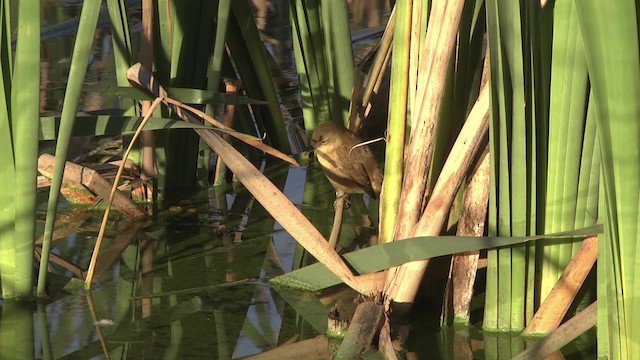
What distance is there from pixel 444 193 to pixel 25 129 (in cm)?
105

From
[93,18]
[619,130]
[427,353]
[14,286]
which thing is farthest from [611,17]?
[14,286]

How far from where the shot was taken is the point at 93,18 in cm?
266

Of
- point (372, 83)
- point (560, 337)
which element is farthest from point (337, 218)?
point (560, 337)

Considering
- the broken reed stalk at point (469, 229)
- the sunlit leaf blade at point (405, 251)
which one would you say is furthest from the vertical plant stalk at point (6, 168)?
the broken reed stalk at point (469, 229)

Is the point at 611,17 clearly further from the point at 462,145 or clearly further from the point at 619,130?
the point at 462,145

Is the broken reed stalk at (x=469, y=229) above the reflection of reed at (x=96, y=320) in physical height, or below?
above

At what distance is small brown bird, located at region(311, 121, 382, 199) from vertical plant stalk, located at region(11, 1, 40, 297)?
1.41 meters

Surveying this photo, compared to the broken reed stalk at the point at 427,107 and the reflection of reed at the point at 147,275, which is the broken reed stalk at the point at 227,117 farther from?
the broken reed stalk at the point at 427,107

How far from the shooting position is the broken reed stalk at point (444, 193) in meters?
2.63

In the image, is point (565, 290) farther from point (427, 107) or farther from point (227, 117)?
point (227, 117)

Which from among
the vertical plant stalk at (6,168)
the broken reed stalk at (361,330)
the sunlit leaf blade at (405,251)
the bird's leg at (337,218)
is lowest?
the broken reed stalk at (361,330)

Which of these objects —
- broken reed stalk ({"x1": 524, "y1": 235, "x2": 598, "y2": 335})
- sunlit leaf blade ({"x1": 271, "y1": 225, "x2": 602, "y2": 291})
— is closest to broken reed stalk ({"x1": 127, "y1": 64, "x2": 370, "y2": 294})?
sunlit leaf blade ({"x1": 271, "y1": 225, "x2": 602, "y2": 291})

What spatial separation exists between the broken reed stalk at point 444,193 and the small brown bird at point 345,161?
3.86 ft

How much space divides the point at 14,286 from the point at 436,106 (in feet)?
3.96
